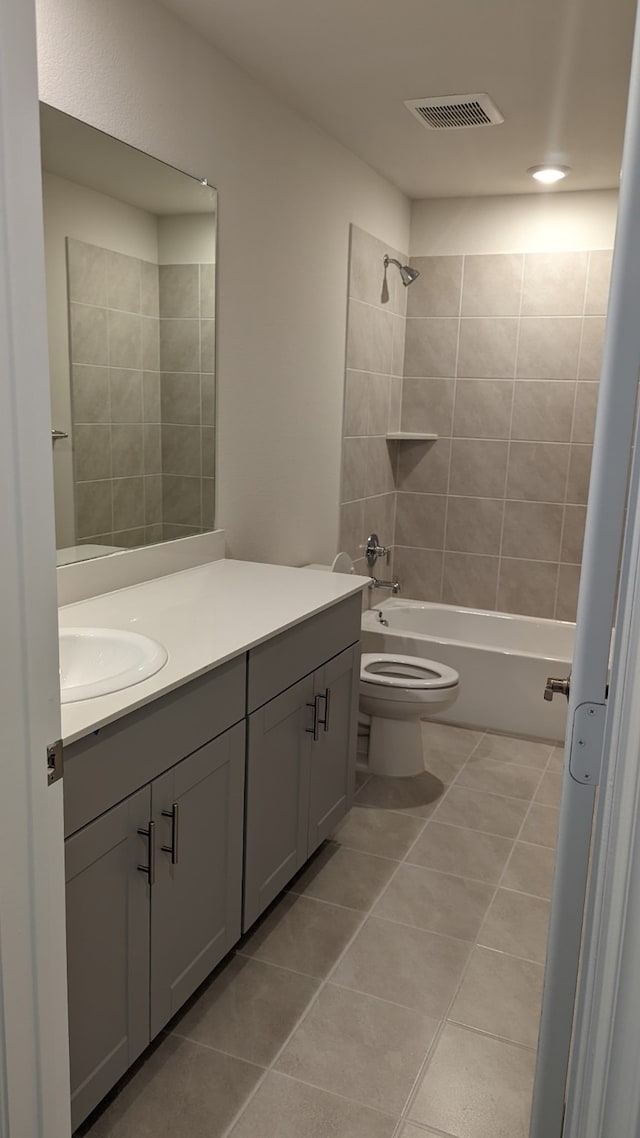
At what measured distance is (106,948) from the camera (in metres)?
1.56

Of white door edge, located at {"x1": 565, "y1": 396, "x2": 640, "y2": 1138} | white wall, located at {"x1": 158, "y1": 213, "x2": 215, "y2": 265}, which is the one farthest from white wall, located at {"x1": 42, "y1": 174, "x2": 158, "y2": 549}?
white door edge, located at {"x1": 565, "y1": 396, "x2": 640, "y2": 1138}

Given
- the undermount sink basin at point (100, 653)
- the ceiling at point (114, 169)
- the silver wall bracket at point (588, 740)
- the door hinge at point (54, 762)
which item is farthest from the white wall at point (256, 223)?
the silver wall bracket at point (588, 740)

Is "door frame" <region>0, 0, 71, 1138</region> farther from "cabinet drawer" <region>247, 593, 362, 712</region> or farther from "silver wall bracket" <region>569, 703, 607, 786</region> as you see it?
"cabinet drawer" <region>247, 593, 362, 712</region>

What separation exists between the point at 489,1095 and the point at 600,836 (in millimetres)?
1286

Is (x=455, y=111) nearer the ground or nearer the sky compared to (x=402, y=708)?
nearer the sky

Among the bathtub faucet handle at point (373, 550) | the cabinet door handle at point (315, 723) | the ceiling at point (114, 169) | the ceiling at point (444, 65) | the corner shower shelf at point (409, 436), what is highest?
the ceiling at point (444, 65)

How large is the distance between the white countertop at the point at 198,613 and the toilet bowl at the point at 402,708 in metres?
0.71

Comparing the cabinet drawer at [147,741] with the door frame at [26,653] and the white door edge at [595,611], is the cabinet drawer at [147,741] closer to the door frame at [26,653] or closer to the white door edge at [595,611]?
the door frame at [26,653]

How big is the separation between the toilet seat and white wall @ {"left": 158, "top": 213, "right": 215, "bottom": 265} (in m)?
1.59

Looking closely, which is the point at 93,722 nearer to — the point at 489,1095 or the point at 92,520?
the point at 92,520

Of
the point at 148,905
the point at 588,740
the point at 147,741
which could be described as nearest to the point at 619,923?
the point at 588,740

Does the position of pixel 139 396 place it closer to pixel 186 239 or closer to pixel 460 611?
pixel 186 239

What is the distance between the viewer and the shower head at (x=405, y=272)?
3.98 metres

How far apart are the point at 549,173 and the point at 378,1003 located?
10.6 feet
